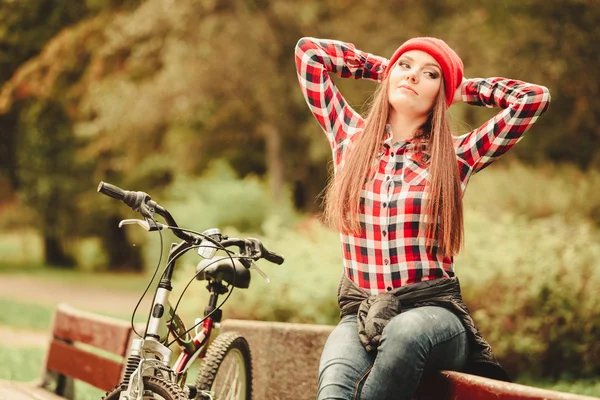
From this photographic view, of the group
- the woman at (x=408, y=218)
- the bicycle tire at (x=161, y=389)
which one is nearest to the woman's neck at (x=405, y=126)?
the woman at (x=408, y=218)

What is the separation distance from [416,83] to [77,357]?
257 cm

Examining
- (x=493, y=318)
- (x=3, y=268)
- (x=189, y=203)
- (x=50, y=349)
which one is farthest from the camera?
(x=3, y=268)

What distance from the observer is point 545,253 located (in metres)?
6.36

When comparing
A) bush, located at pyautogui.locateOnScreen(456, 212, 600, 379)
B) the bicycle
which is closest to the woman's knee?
the bicycle

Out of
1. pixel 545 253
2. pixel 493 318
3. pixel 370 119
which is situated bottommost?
pixel 493 318

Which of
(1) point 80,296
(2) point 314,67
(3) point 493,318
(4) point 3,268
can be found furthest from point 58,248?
(2) point 314,67

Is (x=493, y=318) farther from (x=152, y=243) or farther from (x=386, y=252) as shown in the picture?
(x=152, y=243)

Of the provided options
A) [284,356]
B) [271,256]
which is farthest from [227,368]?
[271,256]

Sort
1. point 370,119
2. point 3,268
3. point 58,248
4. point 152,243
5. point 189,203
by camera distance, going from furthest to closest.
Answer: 1. point 58,248
2. point 3,268
3. point 152,243
4. point 189,203
5. point 370,119

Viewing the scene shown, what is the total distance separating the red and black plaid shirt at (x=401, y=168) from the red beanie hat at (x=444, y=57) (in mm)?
156

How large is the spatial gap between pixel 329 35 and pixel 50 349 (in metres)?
10.4

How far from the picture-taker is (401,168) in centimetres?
306

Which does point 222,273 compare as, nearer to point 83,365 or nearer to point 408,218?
point 408,218

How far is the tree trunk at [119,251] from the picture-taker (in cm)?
2589
